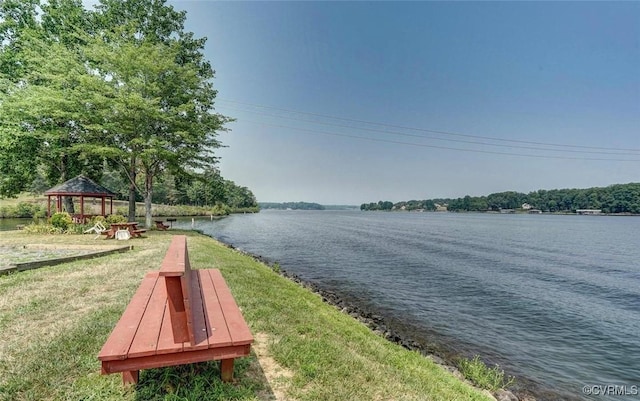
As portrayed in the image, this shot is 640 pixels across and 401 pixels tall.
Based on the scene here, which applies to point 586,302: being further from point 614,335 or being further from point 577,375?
point 577,375

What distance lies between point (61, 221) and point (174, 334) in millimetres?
19612

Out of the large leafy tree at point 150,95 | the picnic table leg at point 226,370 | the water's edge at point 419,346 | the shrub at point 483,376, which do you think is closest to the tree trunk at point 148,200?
the large leafy tree at point 150,95

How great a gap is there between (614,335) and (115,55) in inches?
1101

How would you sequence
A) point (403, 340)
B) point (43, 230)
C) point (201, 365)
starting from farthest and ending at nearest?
point (43, 230) < point (403, 340) < point (201, 365)

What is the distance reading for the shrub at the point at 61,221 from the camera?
17.2 meters

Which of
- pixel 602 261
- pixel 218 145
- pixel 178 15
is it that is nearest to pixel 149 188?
pixel 218 145

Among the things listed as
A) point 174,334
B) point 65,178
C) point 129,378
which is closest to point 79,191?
point 65,178

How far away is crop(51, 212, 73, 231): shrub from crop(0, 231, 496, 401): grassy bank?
12.0 m

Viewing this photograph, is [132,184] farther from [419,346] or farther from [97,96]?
[419,346]

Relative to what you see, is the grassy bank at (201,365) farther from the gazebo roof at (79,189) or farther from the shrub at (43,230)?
the gazebo roof at (79,189)

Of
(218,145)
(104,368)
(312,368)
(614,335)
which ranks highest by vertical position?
(218,145)

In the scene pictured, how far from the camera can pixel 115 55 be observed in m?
19.4

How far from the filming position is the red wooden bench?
9.04 feet

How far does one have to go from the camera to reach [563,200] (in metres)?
123
